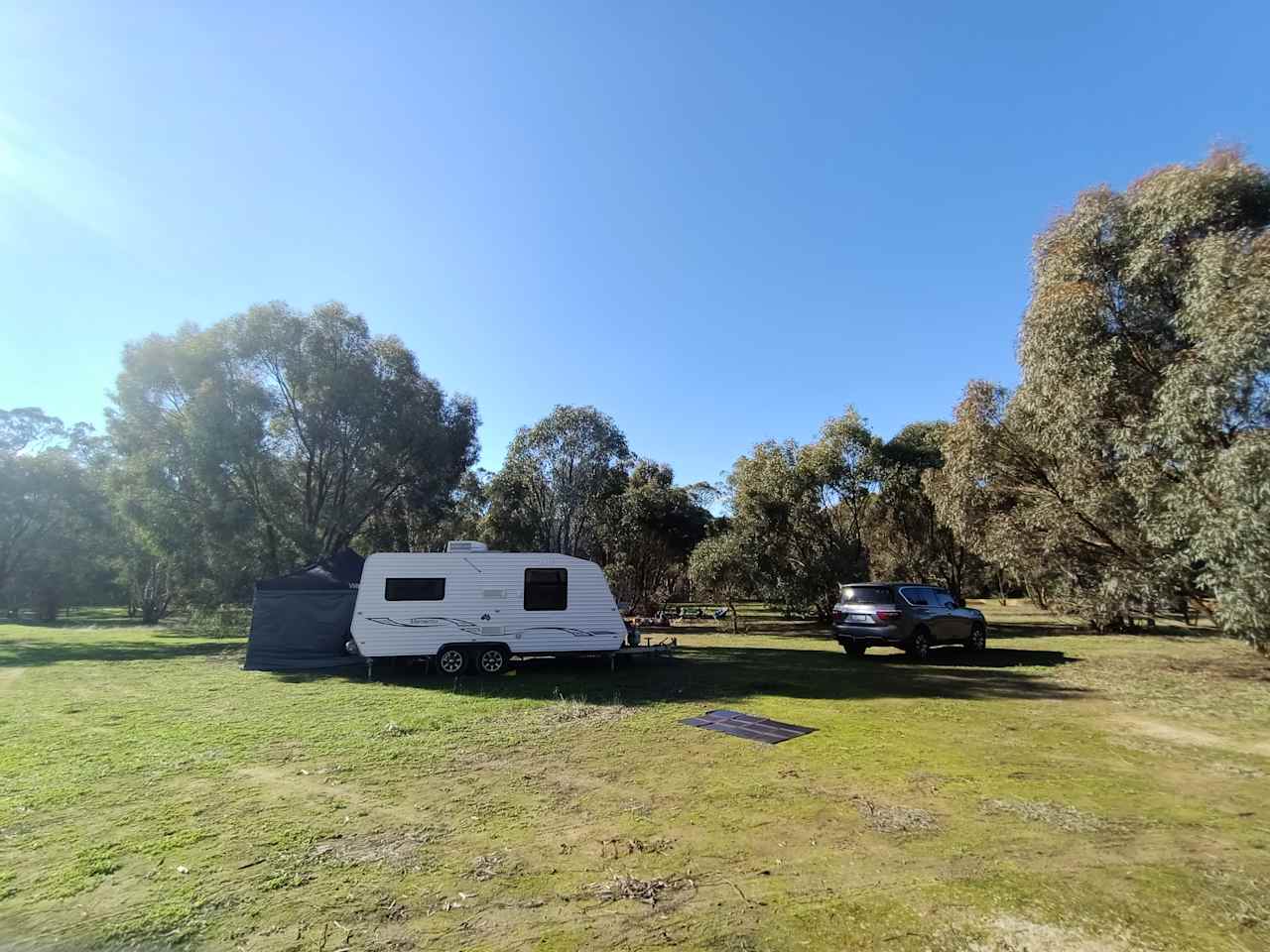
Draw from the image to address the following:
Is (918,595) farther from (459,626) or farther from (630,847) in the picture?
(630,847)

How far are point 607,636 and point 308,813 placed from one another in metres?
8.24

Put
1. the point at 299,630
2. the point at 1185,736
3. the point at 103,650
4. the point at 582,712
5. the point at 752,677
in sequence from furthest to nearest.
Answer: the point at 103,650, the point at 299,630, the point at 752,677, the point at 582,712, the point at 1185,736

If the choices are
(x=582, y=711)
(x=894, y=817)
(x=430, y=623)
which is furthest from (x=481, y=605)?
(x=894, y=817)

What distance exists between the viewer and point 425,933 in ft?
10.4

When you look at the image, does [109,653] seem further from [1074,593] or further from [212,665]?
[1074,593]

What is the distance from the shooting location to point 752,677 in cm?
1207

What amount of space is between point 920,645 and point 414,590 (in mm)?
A: 11420

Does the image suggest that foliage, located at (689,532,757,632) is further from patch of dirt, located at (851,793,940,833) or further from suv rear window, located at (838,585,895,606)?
patch of dirt, located at (851,793,940,833)

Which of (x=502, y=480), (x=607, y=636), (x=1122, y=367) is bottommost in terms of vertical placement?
(x=607, y=636)

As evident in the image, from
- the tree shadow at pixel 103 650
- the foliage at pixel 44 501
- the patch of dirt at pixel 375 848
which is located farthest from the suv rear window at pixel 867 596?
the foliage at pixel 44 501

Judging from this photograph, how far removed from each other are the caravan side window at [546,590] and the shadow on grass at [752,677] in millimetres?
1424

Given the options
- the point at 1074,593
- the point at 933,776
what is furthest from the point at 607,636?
the point at 1074,593

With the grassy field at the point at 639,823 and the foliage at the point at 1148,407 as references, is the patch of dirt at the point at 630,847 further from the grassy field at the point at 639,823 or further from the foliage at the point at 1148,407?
the foliage at the point at 1148,407

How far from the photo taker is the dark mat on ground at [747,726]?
730 centimetres
